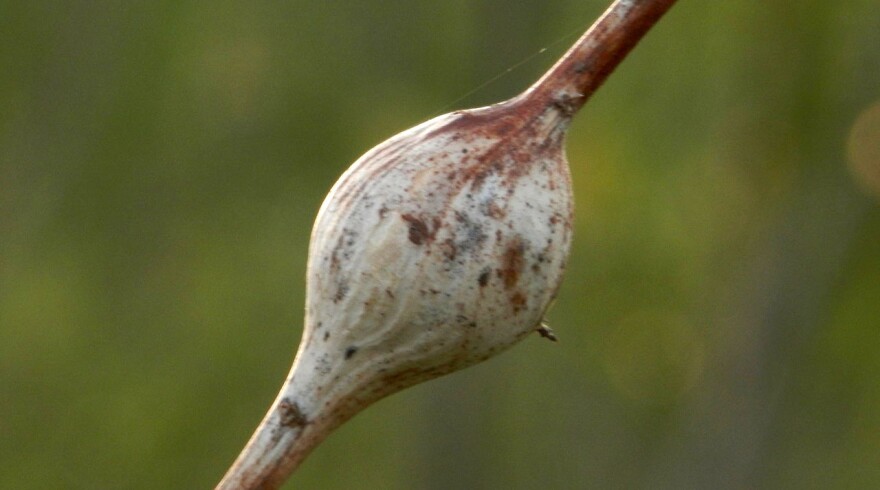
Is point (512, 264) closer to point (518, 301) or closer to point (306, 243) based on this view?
point (518, 301)

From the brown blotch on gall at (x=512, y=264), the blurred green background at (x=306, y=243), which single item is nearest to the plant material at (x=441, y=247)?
the brown blotch on gall at (x=512, y=264)

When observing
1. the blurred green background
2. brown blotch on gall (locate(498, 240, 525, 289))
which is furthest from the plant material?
the blurred green background

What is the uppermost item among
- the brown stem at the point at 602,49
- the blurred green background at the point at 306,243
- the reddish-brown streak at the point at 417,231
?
the brown stem at the point at 602,49

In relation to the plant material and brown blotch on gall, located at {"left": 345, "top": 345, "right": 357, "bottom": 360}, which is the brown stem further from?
brown blotch on gall, located at {"left": 345, "top": 345, "right": 357, "bottom": 360}

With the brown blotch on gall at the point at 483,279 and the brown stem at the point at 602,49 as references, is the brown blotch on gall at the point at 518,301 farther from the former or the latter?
the brown stem at the point at 602,49

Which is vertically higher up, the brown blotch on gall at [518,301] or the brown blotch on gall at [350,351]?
the brown blotch on gall at [518,301]
